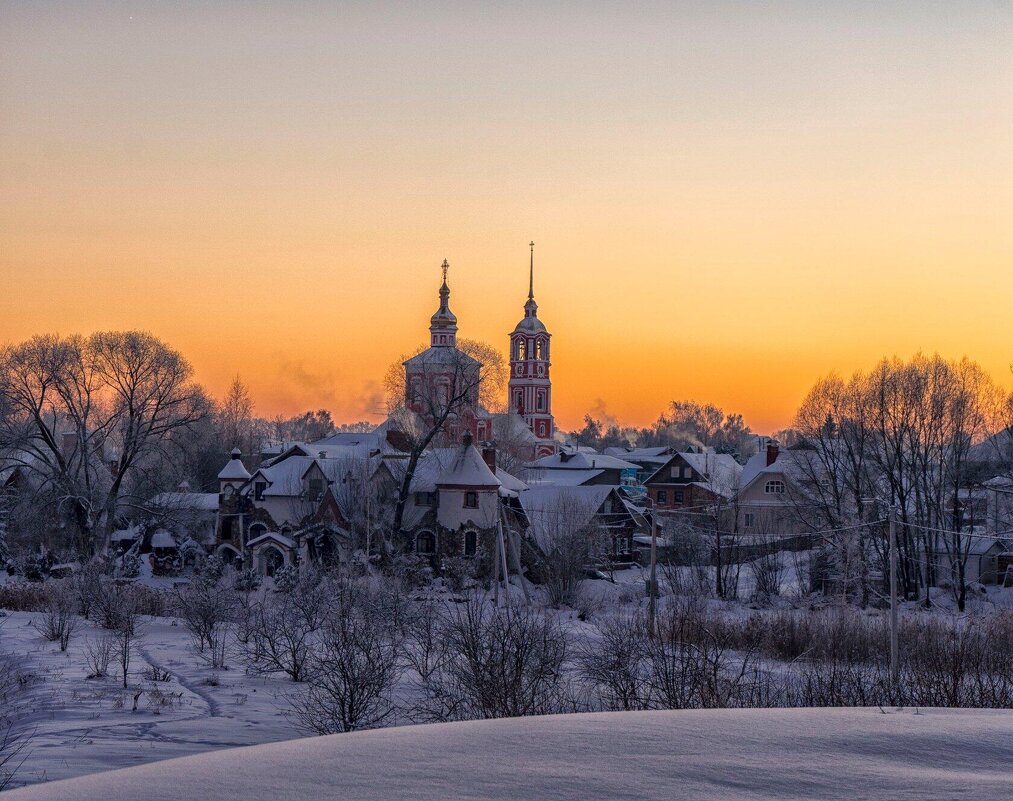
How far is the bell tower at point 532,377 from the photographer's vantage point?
3684 inches

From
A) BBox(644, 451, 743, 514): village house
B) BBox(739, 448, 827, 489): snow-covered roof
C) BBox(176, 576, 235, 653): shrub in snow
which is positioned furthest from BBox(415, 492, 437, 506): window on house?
BBox(644, 451, 743, 514): village house

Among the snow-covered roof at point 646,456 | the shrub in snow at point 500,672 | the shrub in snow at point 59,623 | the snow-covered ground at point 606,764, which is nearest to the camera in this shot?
the snow-covered ground at point 606,764

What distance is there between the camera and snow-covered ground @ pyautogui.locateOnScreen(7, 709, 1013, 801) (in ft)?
15.4

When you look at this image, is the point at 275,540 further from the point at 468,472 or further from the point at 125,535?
the point at 468,472

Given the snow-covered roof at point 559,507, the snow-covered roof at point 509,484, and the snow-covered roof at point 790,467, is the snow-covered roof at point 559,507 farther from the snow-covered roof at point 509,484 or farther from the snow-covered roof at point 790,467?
the snow-covered roof at point 790,467

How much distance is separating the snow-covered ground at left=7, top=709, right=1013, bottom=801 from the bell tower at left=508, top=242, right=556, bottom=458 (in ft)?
284

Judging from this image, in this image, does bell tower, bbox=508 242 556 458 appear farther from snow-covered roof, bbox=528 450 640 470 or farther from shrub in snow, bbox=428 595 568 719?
shrub in snow, bbox=428 595 568 719

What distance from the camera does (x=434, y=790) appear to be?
468 cm

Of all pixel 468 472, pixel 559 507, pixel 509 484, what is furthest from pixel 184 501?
pixel 559 507

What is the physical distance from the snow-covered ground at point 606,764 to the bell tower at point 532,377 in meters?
86.7

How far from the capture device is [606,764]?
5.16 meters

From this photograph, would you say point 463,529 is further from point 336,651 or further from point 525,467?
point 336,651

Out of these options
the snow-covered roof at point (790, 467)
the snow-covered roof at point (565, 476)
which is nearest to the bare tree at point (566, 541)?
the snow-covered roof at point (790, 467)

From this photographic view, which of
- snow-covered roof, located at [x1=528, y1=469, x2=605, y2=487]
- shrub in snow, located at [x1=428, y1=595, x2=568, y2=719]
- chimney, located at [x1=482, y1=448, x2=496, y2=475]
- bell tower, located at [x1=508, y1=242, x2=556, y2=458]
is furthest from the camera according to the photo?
bell tower, located at [x1=508, y1=242, x2=556, y2=458]
